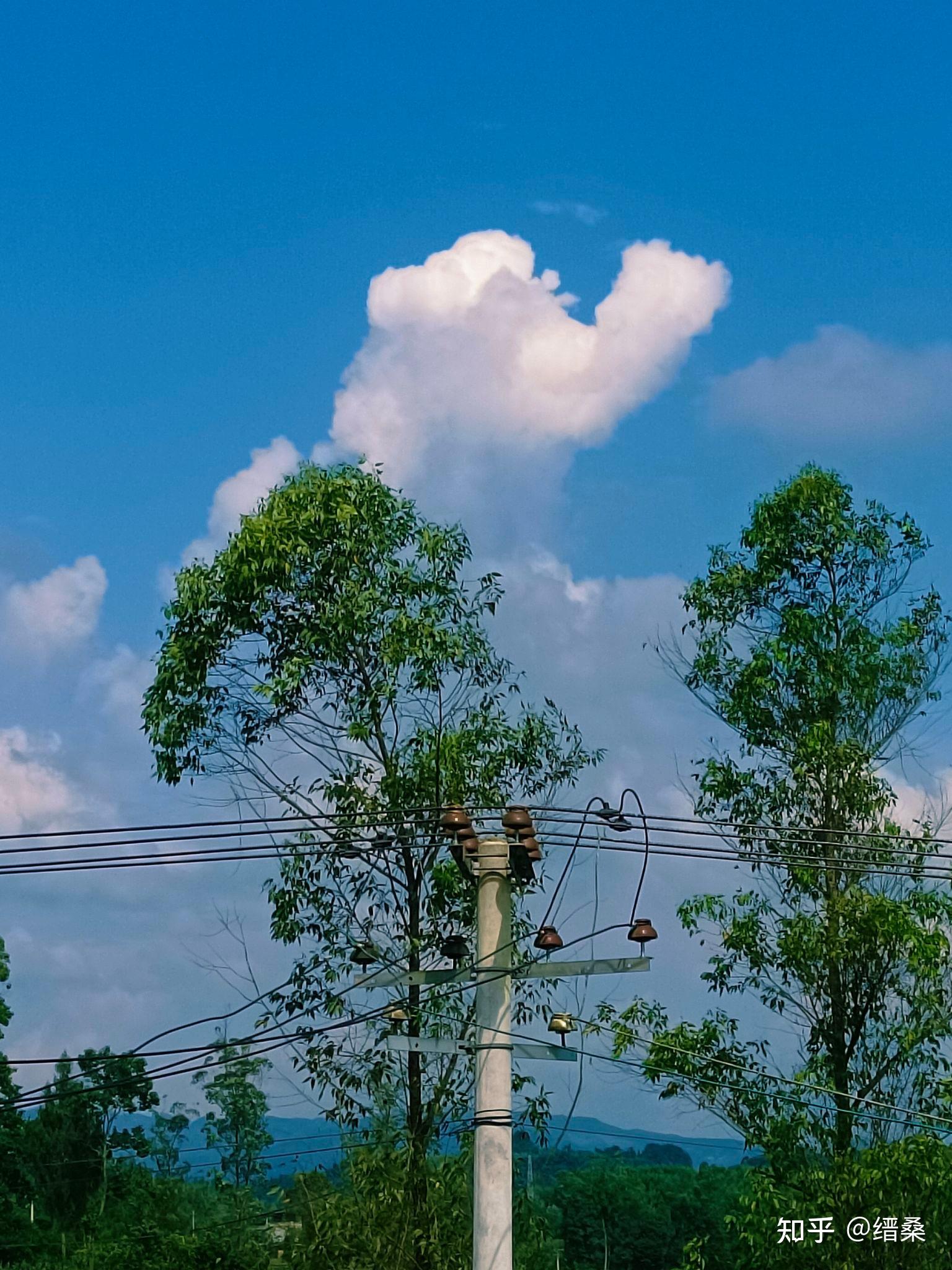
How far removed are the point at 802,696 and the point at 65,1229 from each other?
28215 millimetres

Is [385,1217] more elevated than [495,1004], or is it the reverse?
[495,1004]

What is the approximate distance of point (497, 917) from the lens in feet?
28.2

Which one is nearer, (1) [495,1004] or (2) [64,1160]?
(1) [495,1004]

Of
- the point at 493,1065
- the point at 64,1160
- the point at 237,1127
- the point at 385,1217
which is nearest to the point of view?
the point at 493,1065

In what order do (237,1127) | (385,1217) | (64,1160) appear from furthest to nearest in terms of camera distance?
(64,1160)
(237,1127)
(385,1217)

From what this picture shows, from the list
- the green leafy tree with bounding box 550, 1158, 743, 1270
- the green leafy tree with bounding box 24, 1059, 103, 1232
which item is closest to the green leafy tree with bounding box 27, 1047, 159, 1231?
the green leafy tree with bounding box 24, 1059, 103, 1232

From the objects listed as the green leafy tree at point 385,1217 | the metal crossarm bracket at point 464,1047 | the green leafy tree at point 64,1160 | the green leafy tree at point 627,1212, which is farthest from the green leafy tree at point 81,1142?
the metal crossarm bracket at point 464,1047

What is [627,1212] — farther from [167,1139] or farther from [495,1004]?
[495,1004]

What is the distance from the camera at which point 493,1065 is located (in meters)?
8.48

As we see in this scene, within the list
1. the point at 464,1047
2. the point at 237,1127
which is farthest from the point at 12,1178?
the point at 464,1047

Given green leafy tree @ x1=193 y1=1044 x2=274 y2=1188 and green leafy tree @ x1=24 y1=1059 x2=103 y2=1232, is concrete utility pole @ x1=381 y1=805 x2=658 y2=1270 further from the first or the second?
green leafy tree @ x1=24 y1=1059 x2=103 y2=1232

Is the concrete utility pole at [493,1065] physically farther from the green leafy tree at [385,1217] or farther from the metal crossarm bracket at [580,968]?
the green leafy tree at [385,1217]

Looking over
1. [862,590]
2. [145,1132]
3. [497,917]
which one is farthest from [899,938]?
[145,1132]

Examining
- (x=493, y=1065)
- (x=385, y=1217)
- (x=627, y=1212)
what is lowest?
(x=385, y=1217)
